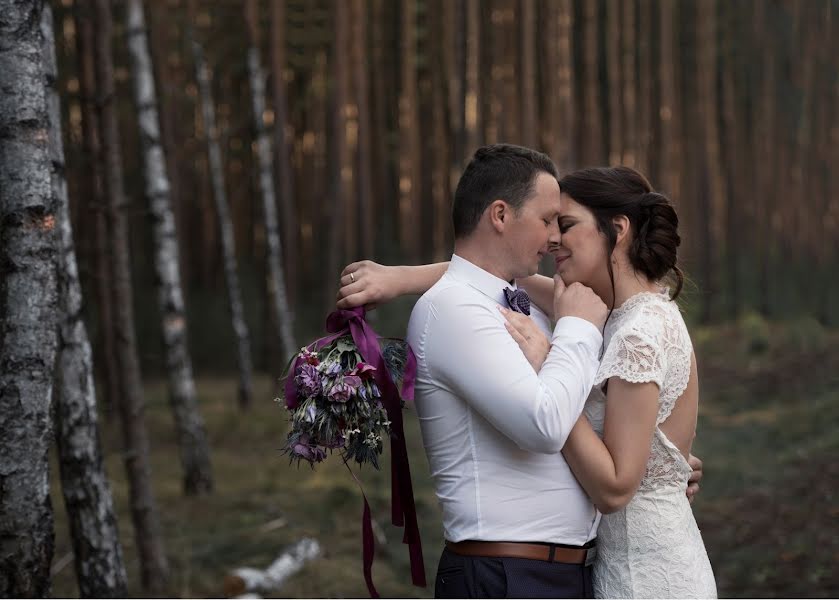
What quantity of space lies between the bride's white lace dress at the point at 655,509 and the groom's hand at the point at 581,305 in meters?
0.14

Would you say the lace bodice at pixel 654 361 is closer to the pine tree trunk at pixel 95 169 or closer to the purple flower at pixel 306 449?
the purple flower at pixel 306 449

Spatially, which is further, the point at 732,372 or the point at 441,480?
the point at 732,372

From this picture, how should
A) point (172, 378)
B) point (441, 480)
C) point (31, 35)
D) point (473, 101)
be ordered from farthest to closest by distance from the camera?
point (473, 101) → point (172, 378) → point (31, 35) → point (441, 480)

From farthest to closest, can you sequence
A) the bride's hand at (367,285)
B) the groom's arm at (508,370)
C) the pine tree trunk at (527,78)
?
1. the pine tree trunk at (527,78)
2. the bride's hand at (367,285)
3. the groom's arm at (508,370)

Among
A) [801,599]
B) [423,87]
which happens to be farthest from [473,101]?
[801,599]

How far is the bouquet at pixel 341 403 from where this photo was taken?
3461 mm

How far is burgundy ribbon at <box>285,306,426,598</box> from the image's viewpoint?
353 cm

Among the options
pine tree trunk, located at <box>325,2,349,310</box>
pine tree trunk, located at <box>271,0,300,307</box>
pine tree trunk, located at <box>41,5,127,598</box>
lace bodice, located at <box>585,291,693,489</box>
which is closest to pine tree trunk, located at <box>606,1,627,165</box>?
pine tree trunk, located at <box>325,2,349,310</box>

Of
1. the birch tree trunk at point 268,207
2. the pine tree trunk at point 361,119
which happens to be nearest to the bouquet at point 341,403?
the birch tree trunk at point 268,207

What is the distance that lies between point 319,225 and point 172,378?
16027mm

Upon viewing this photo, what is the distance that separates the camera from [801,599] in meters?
7.78

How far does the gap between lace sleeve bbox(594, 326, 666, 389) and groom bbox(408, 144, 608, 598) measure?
5.3 inches

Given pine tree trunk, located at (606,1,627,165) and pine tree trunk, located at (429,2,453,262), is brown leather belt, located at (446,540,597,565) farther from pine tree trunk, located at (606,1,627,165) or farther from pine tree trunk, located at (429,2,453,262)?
pine tree trunk, located at (606,1,627,165)

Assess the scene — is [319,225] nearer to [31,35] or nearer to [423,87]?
[423,87]
